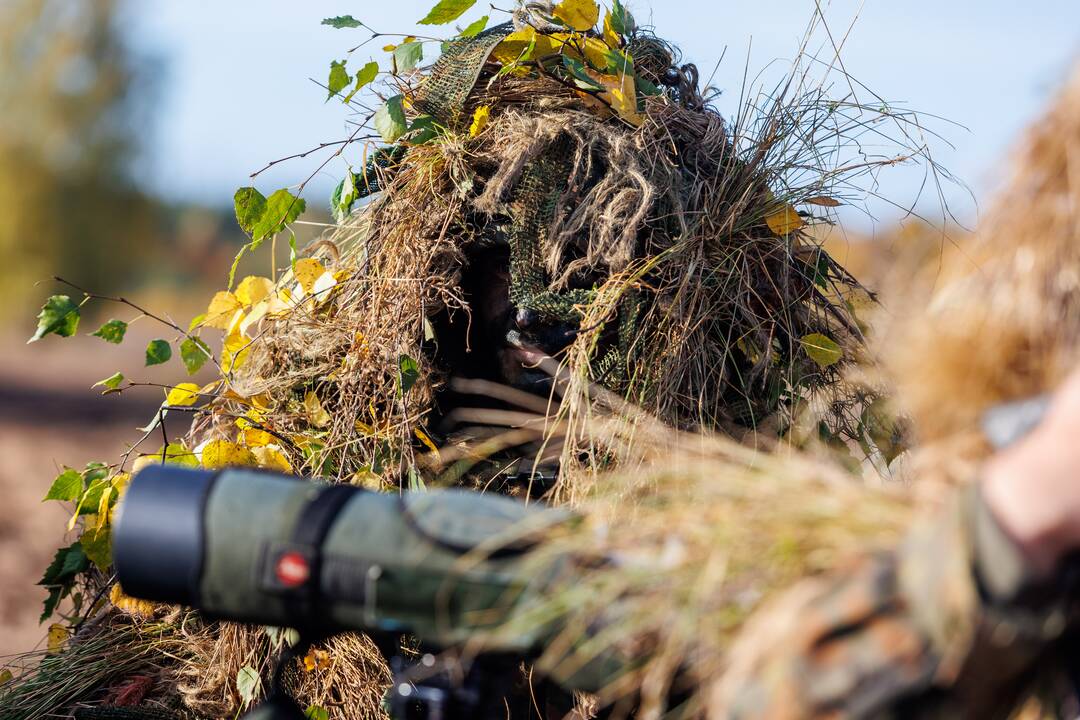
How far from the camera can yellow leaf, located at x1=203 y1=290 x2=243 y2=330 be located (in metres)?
2.06

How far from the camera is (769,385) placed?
Result: 180 cm

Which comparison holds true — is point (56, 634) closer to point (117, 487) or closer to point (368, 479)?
point (117, 487)

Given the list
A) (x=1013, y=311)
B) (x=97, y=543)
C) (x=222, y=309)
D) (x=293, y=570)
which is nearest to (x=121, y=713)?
(x=97, y=543)

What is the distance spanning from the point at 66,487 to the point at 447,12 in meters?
Result: 1.18

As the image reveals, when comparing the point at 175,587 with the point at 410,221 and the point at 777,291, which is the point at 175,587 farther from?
the point at 777,291

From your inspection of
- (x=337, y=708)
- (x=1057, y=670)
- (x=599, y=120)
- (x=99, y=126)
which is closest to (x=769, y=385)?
(x=599, y=120)

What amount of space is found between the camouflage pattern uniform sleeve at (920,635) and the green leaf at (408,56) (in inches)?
49.4

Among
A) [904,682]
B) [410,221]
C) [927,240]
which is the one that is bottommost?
[904,682]

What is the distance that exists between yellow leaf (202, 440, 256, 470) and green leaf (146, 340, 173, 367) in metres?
0.28

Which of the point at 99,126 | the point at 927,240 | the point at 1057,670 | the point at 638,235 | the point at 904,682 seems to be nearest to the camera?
the point at 904,682

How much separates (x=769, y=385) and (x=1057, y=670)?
0.89 m

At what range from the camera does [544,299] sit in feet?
5.54

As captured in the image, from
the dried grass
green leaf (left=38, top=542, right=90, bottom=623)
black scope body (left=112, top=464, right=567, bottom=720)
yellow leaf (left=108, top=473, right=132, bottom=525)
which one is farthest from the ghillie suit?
the dried grass

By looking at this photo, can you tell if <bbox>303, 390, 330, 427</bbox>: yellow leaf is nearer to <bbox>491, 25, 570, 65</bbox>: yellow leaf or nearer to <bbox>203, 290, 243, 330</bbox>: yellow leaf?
<bbox>203, 290, 243, 330</bbox>: yellow leaf
